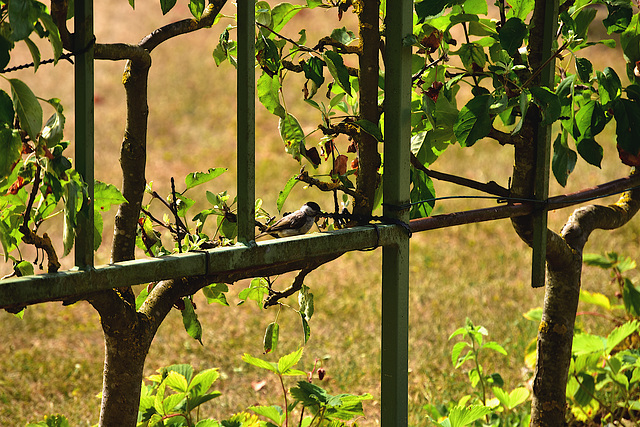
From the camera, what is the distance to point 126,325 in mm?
1436

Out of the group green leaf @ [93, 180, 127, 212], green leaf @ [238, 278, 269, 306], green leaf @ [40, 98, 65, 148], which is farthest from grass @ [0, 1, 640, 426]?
green leaf @ [40, 98, 65, 148]

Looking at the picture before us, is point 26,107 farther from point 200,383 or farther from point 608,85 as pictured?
point 608,85

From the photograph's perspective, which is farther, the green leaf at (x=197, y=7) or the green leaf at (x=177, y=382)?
the green leaf at (x=177, y=382)

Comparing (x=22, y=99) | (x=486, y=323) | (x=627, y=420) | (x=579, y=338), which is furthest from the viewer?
(x=486, y=323)

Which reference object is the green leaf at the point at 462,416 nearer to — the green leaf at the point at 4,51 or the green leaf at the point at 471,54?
the green leaf at the point at 471,54

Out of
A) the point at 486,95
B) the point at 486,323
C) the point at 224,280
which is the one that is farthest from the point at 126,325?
the point at 486,323

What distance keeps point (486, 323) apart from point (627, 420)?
1.26 metres

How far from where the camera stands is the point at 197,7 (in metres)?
1.46

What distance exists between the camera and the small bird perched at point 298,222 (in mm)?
1551

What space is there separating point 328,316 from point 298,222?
2.56 meters

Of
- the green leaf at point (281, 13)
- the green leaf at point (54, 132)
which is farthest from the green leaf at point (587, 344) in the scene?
the green leaf at point (54, 132)

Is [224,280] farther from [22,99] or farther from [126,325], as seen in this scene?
[22,99]

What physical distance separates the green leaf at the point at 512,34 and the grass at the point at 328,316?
87cm

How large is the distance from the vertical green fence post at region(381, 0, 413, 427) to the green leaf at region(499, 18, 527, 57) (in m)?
0.25
